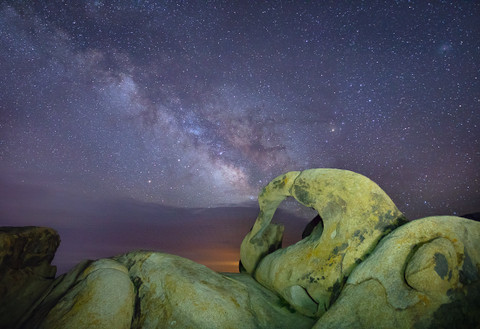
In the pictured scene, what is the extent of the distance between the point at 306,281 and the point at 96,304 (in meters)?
5.04

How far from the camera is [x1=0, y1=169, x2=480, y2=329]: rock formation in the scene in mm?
4539

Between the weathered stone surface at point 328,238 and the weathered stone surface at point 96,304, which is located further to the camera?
the weathered stone surface at point 328,238

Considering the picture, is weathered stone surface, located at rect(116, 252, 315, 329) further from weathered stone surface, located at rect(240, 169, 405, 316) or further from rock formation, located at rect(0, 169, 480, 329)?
weathered stone surface, located at rect(240, 169, 405, 316)

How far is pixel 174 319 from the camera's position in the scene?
524 cm

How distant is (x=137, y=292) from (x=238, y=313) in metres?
2.59

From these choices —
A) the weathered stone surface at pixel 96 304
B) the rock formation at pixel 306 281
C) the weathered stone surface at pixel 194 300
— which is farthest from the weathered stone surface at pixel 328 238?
the weathered stone surface at pixel 96 304

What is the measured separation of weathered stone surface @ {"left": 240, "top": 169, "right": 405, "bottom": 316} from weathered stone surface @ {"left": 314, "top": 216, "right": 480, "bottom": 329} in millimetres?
768

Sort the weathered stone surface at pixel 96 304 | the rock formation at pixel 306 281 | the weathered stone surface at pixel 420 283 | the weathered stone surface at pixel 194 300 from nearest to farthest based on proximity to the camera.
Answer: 1. the weathered stone surface at pixel 420 283
2. the rock formation at pixel 306 281
3. the weathered stone surface at pixel 96 304
4. the weathered stone surface at pixel 194 300

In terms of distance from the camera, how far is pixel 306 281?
6543 mm

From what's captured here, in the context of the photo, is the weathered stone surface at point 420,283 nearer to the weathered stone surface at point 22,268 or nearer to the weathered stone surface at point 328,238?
the weathered stone surface at point 328,238

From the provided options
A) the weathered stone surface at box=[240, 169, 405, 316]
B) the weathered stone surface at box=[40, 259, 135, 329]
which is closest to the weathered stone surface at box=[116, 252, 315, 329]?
the weathered stone surface at box=[40, 259, 135, 329]

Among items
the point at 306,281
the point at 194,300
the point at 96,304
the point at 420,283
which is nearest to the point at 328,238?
the point at 306,281

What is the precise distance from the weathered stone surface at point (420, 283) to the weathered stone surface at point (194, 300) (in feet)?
5.62

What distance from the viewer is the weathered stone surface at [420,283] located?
4.31 meters
